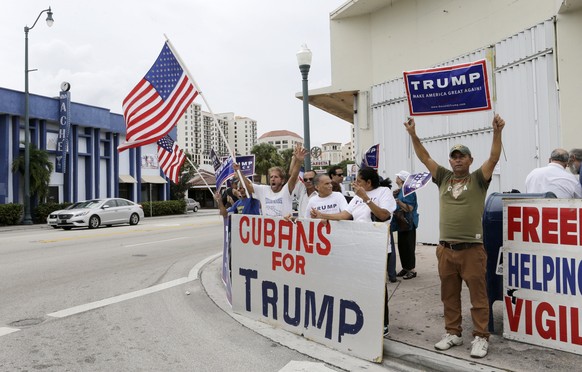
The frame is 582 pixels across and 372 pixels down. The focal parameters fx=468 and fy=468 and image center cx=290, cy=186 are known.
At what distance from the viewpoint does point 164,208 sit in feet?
116

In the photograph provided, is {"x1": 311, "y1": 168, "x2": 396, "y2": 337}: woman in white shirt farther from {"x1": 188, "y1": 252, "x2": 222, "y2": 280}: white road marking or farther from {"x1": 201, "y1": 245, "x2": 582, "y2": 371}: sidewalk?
{"x1": 188, "y1": 252, "x2": 222, "y2": 280}: white road marking

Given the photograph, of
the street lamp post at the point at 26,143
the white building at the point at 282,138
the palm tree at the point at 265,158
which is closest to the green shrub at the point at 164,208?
the street lamp post at the point at 26,143

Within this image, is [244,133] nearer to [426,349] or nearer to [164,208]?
[164,208]

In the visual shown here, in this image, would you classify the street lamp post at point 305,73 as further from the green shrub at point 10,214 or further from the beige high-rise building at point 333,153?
the beige high-rise building at point 333,153

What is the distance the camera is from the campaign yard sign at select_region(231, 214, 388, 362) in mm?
4246

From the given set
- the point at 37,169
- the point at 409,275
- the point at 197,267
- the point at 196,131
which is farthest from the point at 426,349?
the point at 196,131

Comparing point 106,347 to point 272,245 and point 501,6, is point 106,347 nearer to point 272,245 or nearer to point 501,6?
point 272,245

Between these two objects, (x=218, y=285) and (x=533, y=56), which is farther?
(x=533, y=56)

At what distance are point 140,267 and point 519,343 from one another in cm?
753

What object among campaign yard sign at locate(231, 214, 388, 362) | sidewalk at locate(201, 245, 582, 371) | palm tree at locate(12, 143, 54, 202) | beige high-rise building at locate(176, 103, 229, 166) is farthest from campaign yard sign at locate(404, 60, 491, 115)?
beige high-rise building at locate(176, 103, 229, 166)

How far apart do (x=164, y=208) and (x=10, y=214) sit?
1250 cm

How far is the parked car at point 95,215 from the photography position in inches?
805

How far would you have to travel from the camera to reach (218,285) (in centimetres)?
768

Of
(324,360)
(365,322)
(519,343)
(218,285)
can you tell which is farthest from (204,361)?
(218,285)
